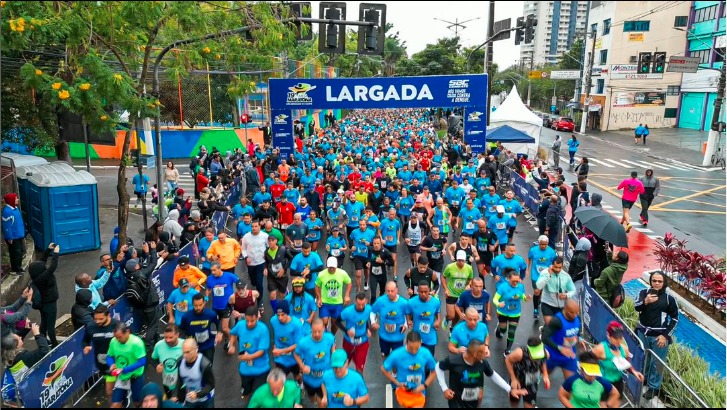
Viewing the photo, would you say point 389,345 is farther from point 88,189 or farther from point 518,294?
point 88,189

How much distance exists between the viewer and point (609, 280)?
8.34 meters

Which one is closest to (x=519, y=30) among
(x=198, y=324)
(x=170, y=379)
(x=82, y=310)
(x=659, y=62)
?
(x=659, y=62)

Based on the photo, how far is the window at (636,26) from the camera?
4891 centimetres

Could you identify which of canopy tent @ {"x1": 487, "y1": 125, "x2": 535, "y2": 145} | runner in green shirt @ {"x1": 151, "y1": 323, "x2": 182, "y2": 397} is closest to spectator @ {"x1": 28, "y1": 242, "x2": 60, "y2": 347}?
runner in green shirt @ {"x1": 151, "y1": 323, "x2": 182, "y2": 397}

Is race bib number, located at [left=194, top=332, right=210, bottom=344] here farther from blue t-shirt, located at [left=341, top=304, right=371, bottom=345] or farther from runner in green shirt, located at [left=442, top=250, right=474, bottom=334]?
runner in green shirt, located at [left=442, top=250, right=474, bottom=334]

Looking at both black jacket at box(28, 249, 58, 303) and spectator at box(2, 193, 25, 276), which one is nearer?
black jacket at box(28, 249, 58, 303)

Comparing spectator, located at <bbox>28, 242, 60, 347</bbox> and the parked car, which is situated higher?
the parked car

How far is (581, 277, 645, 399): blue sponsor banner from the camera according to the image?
22.0 ft

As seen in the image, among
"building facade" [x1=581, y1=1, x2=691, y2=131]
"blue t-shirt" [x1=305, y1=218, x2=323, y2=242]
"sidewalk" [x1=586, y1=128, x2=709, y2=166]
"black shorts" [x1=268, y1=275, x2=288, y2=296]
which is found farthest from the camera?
"building facade" [x1=581, y1=1, x2=691, y2=131]

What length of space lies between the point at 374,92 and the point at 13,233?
13.3 metres

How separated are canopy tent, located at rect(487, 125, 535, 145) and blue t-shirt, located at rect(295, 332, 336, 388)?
19.4 meters

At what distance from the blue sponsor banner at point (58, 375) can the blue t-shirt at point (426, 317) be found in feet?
13.9

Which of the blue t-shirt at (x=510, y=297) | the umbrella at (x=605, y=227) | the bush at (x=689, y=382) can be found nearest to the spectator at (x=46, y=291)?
the blue t-shirt at (x=510, y=297)

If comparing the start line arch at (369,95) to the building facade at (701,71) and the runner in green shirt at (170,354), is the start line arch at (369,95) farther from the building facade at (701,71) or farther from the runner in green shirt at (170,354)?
the building facade at (701,71)
